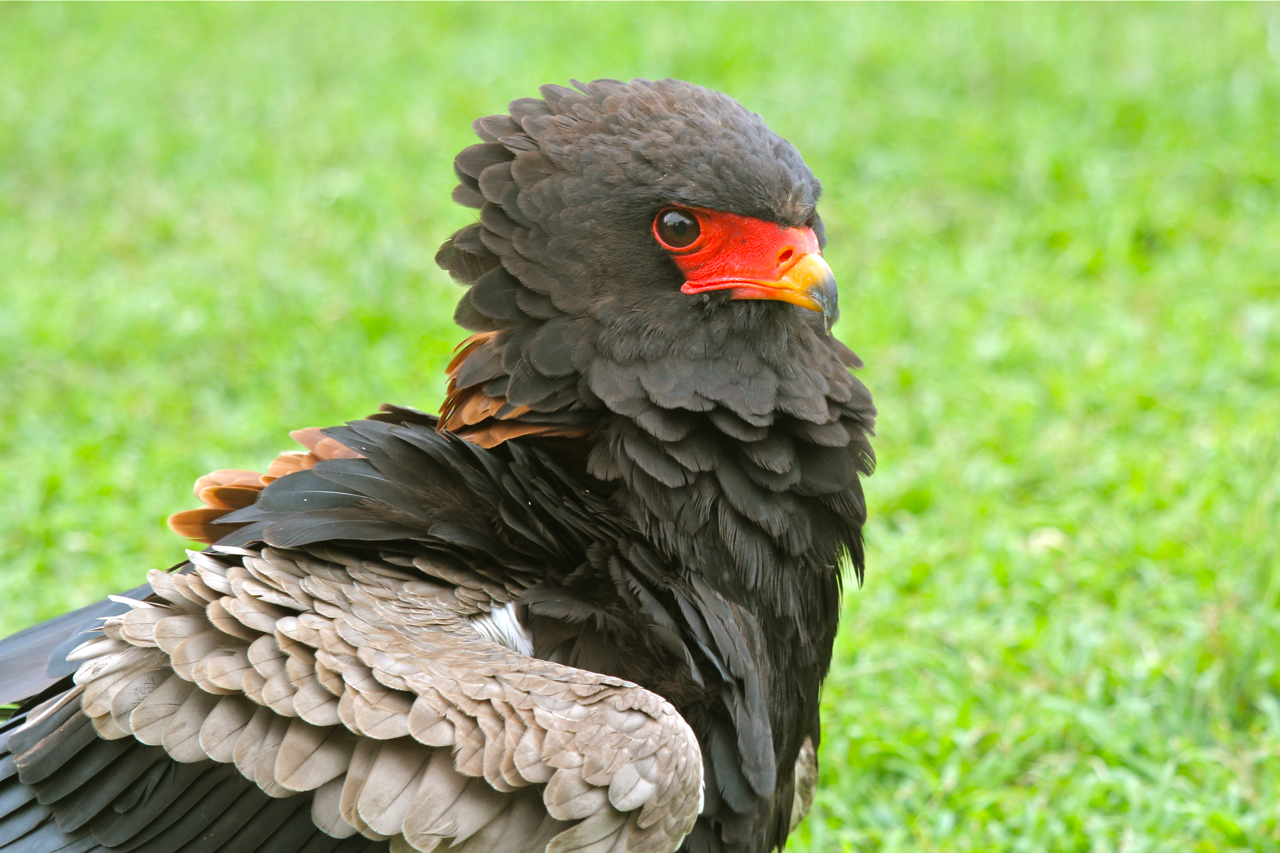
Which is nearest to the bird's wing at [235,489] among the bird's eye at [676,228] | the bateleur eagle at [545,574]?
the bateleur eagle at [545,574]

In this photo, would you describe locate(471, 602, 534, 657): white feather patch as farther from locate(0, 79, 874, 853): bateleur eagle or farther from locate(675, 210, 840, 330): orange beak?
locate(675, 210, 840, 330): orange beak

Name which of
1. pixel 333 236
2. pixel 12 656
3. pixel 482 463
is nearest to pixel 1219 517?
pixel 482 463

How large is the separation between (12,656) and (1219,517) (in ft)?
14.0

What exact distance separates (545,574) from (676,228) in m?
0.89

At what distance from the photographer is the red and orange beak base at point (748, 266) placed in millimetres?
2889

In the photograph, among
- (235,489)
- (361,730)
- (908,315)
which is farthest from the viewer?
(908,315)

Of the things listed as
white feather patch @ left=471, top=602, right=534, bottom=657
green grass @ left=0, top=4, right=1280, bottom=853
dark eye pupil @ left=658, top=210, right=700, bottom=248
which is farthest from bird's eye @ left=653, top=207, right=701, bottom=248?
green grass @ left=0, top=4, right=1280, bottom=853

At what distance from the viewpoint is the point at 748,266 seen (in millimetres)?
2889

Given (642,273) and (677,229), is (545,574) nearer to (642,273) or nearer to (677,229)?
(642,273)

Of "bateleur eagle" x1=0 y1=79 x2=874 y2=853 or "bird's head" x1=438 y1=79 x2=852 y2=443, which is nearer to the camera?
"bateleur eagle" x1=0 y1=79 x2=874 y2=853

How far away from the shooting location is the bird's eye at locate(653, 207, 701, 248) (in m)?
2.89

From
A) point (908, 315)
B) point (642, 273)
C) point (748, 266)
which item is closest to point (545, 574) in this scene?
point (642, 273)

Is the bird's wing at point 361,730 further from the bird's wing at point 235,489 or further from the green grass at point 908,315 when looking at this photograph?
the green grass at point 908,315

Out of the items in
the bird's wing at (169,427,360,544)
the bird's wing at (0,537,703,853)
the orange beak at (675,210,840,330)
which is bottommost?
the bird's wing at (0,537,703,853)
